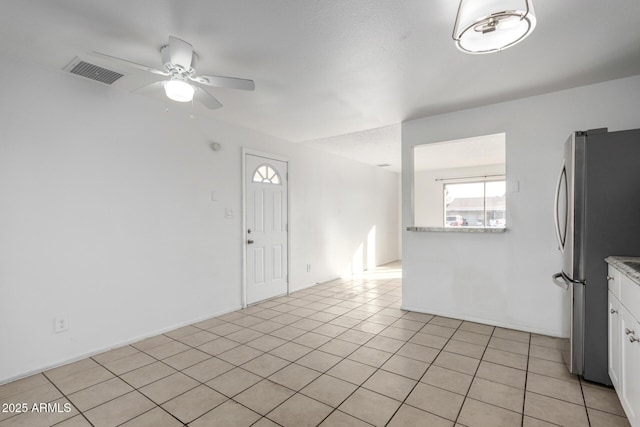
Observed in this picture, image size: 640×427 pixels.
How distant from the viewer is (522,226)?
324cm

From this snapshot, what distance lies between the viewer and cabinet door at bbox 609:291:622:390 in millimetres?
1898

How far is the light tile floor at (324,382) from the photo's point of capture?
6.27ft

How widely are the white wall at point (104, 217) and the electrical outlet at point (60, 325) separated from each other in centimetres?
4

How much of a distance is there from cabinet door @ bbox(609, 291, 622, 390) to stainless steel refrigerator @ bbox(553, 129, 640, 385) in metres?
0.09

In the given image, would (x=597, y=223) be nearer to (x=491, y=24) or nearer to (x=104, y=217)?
(x=491, y=24)

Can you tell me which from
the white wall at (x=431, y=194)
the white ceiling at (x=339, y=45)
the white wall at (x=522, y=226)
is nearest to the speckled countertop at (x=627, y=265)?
the white wall at (x=522, y=226)

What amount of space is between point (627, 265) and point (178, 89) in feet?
10.0

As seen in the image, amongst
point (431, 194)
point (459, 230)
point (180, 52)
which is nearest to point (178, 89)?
point (180, 52)

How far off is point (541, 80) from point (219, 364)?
12.3ft

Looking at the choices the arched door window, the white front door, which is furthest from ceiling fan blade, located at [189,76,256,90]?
the arched door window

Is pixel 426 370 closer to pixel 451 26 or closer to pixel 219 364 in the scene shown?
pixel 219 364

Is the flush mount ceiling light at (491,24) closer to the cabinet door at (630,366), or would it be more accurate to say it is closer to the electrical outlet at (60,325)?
the cabinet door at (630,366)

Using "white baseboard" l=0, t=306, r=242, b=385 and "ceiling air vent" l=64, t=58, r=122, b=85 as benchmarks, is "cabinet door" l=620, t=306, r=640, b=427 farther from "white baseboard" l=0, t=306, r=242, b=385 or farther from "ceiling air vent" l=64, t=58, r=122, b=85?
"ceiling air vent" l=64, t=58, r=122, b=85

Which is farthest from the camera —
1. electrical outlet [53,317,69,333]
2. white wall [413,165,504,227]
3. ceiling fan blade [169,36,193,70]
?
white wall [413,165,504,227]
